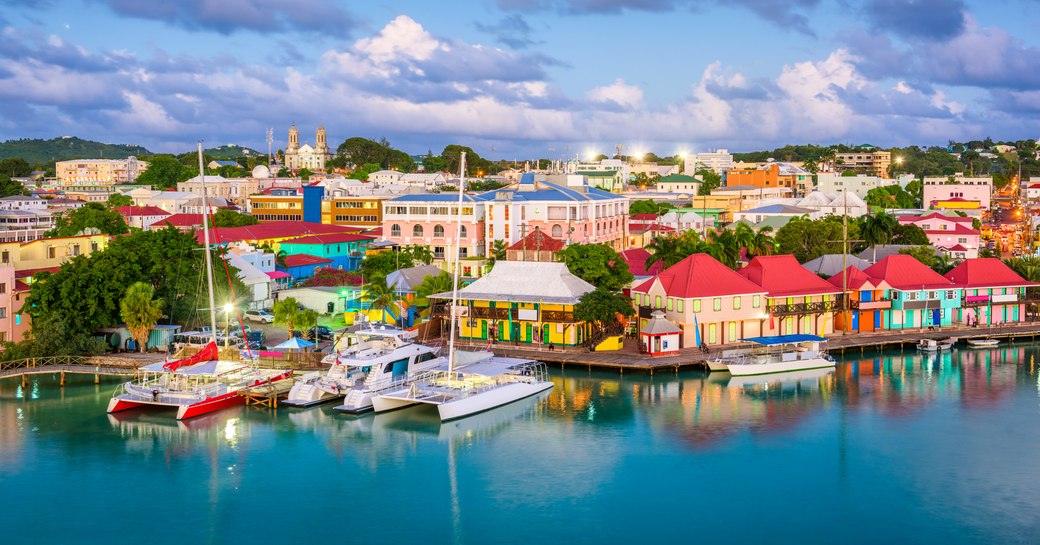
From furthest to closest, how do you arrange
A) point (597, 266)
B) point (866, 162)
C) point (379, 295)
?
point (866, 162), point (597, 266), point (379, 295)

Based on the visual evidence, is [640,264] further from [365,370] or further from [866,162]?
[866,162]

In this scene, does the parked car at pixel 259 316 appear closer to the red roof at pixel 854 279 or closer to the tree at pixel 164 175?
the red roof at pixel 854 279

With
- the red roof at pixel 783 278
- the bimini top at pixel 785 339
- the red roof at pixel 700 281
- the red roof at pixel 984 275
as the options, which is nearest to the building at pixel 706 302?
the red roof at pixel 700 281

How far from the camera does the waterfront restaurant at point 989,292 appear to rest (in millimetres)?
53125

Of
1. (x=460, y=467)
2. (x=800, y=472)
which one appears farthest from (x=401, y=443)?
(x=800, y=472)

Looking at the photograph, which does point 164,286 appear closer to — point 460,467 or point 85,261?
point 85,261

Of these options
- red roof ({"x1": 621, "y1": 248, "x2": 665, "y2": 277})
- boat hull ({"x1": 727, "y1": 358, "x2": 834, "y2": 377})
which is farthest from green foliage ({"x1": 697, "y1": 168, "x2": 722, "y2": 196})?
boat hull ({"x1": 727, "y1": 358, "x2": 834, "y2": 377})

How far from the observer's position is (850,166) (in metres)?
185

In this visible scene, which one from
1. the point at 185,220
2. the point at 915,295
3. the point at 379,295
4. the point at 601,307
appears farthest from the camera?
the point at 185,220

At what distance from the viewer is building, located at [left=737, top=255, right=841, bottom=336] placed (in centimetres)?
4872

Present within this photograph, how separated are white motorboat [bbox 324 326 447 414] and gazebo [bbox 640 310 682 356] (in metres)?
9.29

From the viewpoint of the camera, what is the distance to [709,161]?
189250mm

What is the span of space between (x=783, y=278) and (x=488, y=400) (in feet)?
60.7

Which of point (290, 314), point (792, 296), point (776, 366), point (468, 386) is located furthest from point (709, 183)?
point (468, 386)
